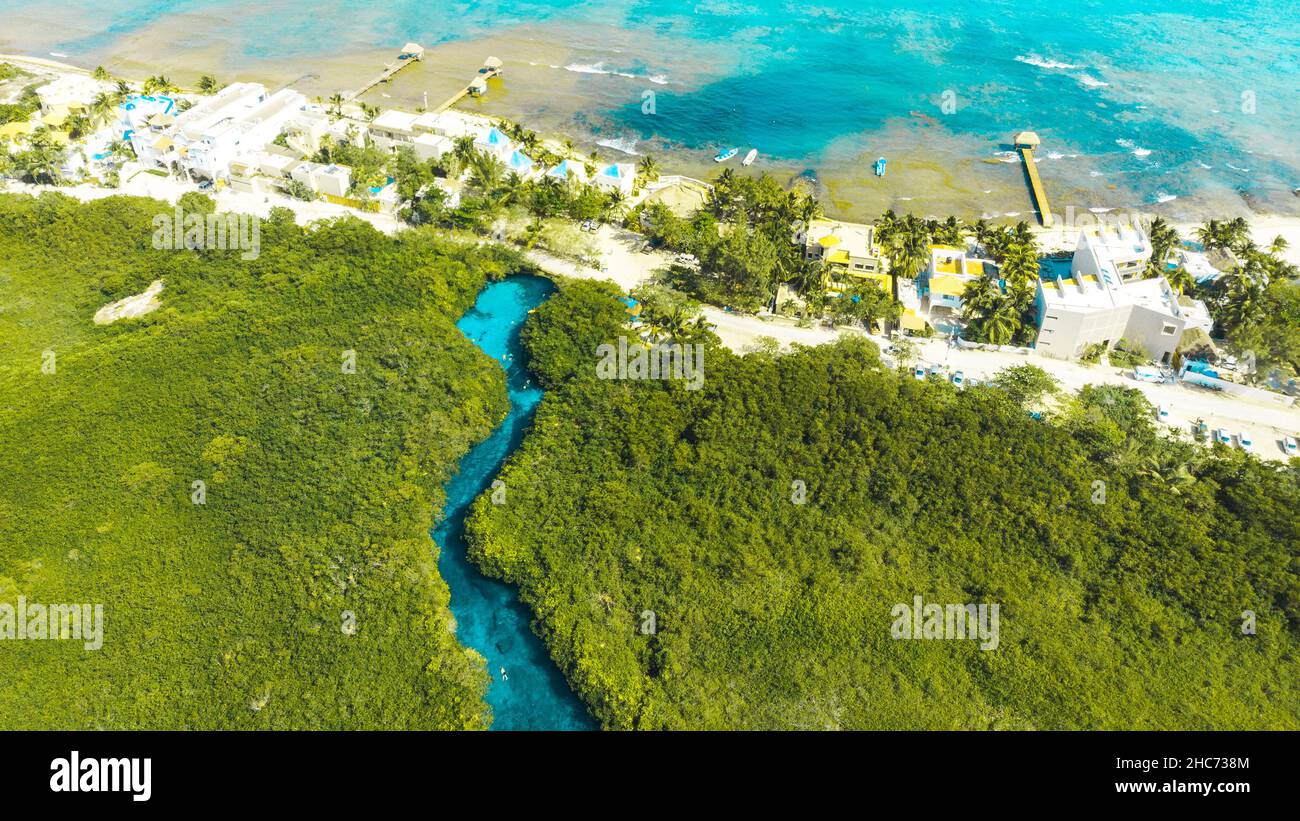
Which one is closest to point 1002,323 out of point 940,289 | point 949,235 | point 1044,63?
point 940,289

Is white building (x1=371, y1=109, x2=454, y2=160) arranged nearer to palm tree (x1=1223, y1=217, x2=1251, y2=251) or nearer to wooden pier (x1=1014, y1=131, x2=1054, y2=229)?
wooden pier (x1=1014, y1=131, x2=1054, y2=229)

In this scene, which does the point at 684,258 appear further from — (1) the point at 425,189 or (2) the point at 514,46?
(2) the point at 514,46

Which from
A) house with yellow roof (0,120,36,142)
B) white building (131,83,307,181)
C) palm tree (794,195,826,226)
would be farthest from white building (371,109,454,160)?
house with yellow roof (0,120,36,142)

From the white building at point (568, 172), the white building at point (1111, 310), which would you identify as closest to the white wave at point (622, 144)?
the white building at point (568, 172)

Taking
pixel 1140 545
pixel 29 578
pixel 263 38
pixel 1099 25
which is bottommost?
pixel 29 578

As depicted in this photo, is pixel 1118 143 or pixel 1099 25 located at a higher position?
pixel 1099 25

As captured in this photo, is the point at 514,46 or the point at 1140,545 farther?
the point at 514,46

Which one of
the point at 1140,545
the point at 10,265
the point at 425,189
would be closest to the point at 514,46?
the point at 425,189
